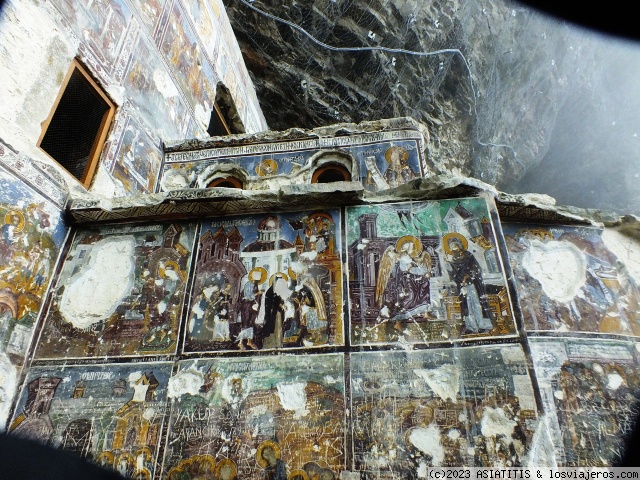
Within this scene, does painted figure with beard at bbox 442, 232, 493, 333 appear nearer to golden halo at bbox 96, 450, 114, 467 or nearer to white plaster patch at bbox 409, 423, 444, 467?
white plaster patch at bbox 409, 423, 444, 467

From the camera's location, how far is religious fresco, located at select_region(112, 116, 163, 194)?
6676 millimetres

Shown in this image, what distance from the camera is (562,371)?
4312mm

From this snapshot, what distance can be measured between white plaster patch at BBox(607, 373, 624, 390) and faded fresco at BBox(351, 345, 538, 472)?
945 mm

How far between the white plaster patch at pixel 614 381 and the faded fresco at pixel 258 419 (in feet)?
8.19

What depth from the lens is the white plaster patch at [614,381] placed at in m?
4.23

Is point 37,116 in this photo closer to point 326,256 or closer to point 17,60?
point 17,60

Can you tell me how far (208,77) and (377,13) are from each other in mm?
5657

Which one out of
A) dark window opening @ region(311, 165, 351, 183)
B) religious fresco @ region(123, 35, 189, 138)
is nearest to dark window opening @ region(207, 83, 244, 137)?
religious fresco @ region(123, 35, 189, 138)

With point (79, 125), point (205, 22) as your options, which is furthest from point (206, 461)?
point (205, 22)

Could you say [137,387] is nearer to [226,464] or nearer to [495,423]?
[226,464]

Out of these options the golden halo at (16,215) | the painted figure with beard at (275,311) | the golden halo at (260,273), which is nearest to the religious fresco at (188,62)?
the golden halo at (16,215)

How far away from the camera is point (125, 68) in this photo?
6.93 metres

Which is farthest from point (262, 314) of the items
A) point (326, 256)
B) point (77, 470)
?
point (77, 470)

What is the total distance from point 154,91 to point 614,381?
7590 millimetres
